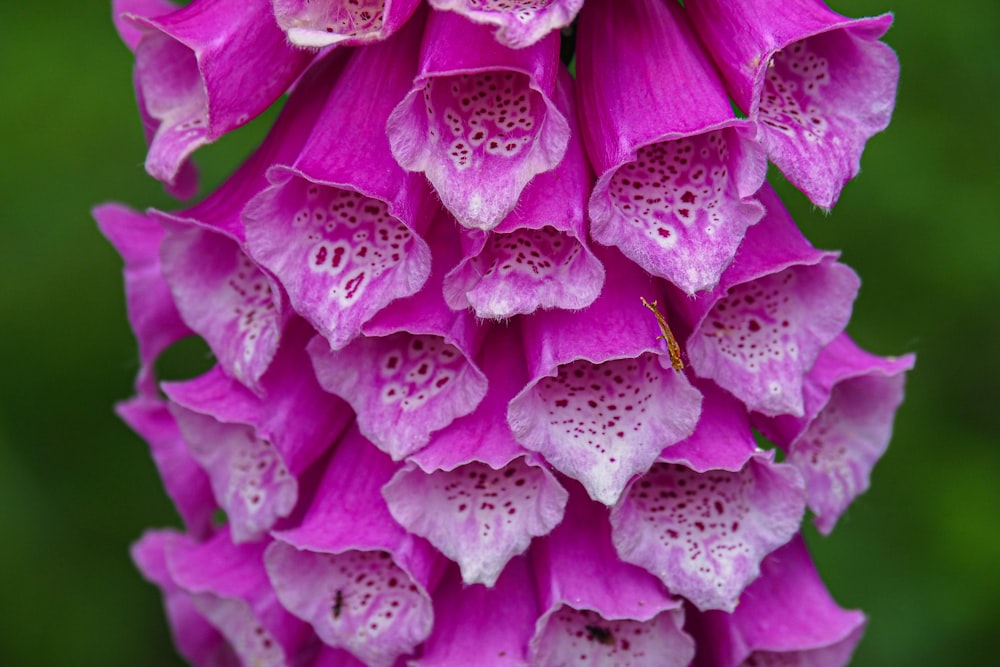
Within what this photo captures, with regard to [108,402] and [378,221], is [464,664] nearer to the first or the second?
[378,221]

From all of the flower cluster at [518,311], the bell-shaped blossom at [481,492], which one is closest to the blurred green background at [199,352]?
the flower cluster at [518,311]

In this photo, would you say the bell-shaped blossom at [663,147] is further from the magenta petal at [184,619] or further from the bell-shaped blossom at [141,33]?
the magenta petal at [184,619]

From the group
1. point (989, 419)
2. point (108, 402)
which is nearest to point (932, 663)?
point (989, 419)

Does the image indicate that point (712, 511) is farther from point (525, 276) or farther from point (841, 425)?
point (525, 276)

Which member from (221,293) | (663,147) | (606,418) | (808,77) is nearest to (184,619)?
(221,293)

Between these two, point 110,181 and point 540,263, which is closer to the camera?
point 540,263
